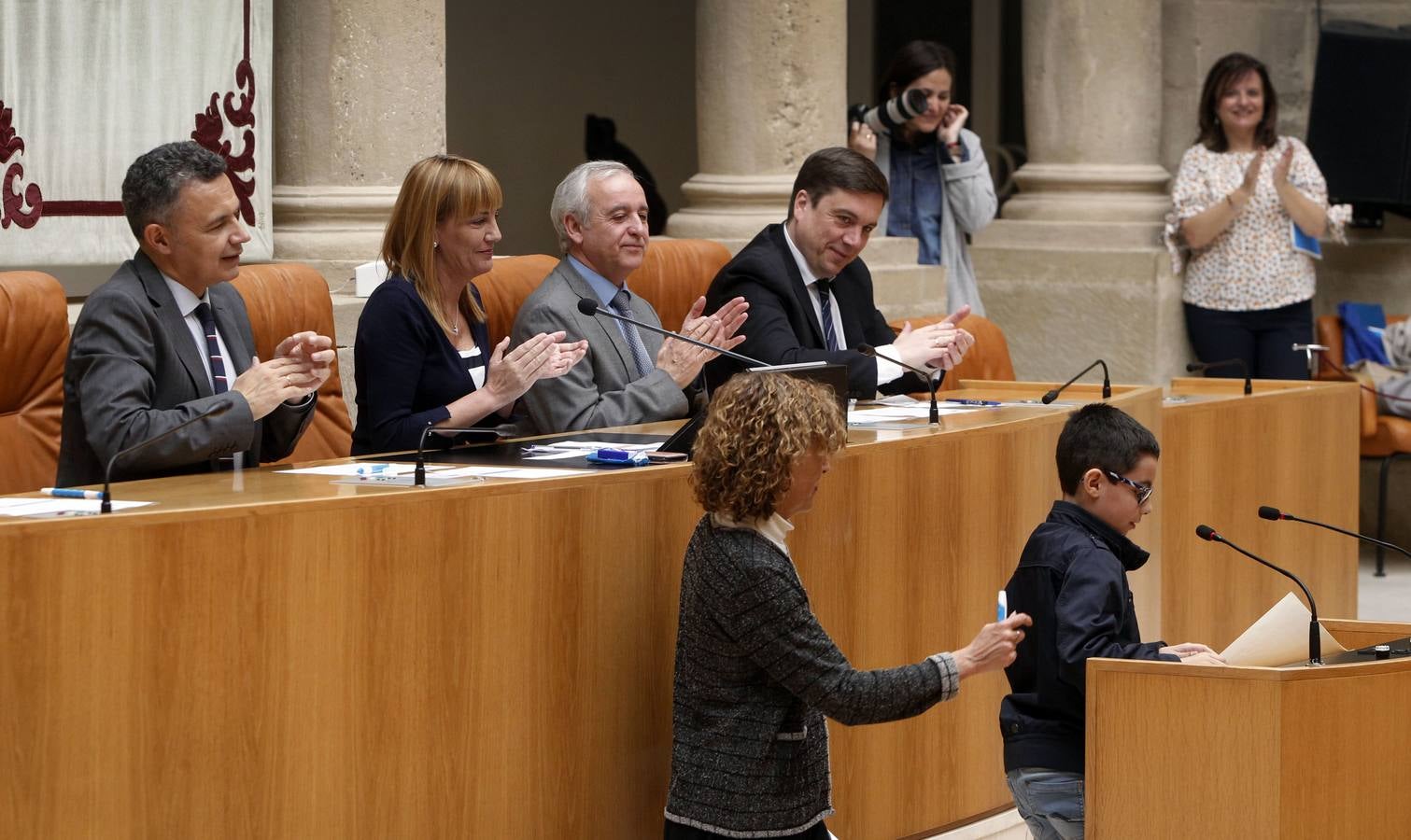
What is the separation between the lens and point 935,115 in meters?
6.72

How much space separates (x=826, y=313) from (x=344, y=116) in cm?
163

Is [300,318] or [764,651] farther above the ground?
[300,318]

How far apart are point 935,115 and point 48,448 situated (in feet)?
11.7

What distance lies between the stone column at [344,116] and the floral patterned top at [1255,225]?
10.8ft

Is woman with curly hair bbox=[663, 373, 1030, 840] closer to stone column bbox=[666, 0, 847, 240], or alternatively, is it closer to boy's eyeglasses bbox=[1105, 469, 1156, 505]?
boy's eyeglasses bbox=[1105, 469, 1156, 505]

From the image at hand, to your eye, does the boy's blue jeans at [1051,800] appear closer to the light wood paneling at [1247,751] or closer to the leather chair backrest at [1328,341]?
the light wood paneling at [1247,751]

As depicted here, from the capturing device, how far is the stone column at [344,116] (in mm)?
5512

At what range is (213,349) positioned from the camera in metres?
3.44

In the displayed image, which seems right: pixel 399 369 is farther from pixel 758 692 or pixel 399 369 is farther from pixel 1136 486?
pixel 1136 486

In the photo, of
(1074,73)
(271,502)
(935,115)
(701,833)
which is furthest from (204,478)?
(1074,73)

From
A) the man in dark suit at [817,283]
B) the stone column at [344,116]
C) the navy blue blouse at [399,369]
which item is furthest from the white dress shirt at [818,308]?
the stone column at [344,116]

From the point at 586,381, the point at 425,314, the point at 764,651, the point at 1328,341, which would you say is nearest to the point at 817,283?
the point at 586,381

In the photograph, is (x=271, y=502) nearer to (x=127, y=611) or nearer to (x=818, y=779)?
(x=127, y=611)

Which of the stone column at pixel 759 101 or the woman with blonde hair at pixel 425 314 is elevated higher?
the stone column at pixel 759 101
